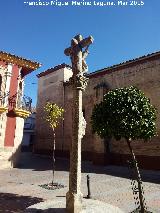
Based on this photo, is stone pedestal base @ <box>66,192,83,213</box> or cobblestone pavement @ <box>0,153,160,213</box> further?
cobblestone pavement @ <box>0,153,160,213</box>

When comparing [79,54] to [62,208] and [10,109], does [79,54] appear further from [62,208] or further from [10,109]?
[10,109]

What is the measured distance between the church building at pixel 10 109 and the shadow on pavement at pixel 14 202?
7796 mm

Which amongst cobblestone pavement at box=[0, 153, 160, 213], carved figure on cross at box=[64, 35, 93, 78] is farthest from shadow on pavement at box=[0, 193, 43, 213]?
carved figure on cross at box=[64, 35, 93, 78]

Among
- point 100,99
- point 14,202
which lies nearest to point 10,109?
point 100,99

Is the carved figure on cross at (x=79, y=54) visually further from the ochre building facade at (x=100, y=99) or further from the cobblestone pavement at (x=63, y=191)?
the ochre building facade at (x=100, y=99)

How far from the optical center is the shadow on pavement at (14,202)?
8383mm

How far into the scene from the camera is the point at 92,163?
69.3ft

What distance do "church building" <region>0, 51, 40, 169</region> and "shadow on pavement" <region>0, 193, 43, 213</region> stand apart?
307 inches

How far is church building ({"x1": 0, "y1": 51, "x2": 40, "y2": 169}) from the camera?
17.8 m

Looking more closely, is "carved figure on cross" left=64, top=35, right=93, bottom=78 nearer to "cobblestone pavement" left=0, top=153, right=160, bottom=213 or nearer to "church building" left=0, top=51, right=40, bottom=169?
"cobblestone pavement" left=0, top=153, right=160, bottom=213

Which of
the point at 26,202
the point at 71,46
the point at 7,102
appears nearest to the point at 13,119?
the point at 7,102

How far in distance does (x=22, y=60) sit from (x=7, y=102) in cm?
352

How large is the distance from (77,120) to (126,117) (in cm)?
184

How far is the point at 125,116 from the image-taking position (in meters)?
8.43
